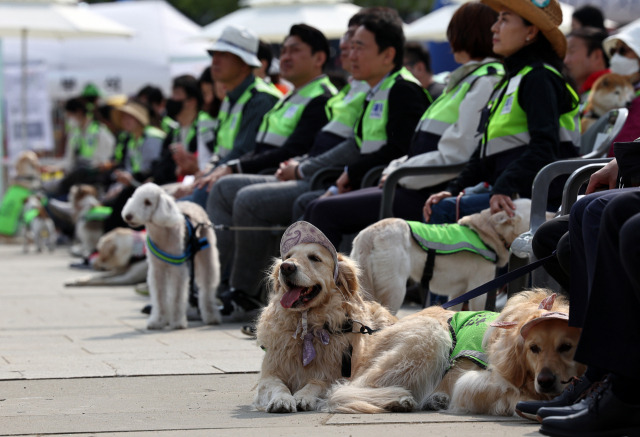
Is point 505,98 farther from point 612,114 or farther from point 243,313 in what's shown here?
point 243,313

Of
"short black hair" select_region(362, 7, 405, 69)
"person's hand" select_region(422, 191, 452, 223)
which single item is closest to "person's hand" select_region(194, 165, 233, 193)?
"short black hair" select_region(362, 7, 405, 69)

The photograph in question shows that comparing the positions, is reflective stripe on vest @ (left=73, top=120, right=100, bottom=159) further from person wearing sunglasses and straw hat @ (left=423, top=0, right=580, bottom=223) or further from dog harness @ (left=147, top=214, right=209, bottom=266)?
person wearing sunglasses and straw hat @ (left=423, top=0, right=580, bottom=223)

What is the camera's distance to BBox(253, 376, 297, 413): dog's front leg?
411 centimetres

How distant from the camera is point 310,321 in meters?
4.33

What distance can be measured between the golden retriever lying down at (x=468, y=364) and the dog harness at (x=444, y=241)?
91cm

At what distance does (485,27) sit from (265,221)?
217cm

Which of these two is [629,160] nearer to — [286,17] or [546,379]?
[546,379]

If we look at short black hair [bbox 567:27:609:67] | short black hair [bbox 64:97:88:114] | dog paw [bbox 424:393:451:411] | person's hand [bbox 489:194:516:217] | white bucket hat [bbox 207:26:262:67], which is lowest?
short black hair [bbox 64:97:88:114]

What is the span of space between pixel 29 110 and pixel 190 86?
283 inches

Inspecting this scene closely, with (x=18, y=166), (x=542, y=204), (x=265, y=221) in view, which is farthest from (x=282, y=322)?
(x=18, y=166)

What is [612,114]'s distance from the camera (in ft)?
20.2

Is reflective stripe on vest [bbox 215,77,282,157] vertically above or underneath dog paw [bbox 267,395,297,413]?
above

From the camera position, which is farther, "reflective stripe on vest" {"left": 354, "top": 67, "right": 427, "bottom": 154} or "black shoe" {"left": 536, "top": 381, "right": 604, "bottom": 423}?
"reflective stripe on vest" {"left": 354, "top": 67, "right": 427, "bottom": 154}

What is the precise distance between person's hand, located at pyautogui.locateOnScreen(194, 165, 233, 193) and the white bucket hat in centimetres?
95
